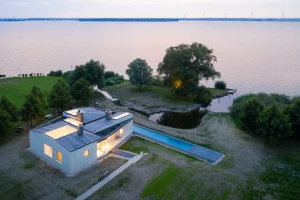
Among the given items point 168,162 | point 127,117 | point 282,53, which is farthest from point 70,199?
point 282,53

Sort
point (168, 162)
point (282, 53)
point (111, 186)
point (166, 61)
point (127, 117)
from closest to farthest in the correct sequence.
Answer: point (111, 186), point (168, 162), point (127, 117), point (166, 61), point (282, 53)

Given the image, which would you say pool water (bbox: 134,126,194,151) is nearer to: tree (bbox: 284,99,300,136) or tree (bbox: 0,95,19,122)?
tree (bbox: 284,99,300,136)

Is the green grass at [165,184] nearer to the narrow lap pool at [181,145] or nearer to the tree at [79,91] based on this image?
the narrow lap pool at [181,145]

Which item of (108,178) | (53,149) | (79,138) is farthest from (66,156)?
(108,178)

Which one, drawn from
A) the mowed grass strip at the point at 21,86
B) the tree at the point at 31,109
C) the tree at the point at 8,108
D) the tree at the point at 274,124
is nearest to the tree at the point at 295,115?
the tree at the point at 274,124

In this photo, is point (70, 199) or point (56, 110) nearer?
point (70, 199)

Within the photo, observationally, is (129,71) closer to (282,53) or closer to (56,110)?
(56,110)

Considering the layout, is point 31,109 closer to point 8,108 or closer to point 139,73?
point 8,108
